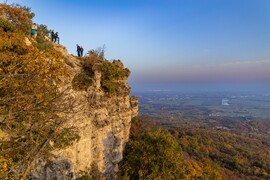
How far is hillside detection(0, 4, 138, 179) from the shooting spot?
6.44m

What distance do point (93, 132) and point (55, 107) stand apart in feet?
26.8

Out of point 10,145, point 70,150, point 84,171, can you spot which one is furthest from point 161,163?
point 10,145

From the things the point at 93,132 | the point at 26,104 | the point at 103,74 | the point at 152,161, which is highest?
the point at 103,74

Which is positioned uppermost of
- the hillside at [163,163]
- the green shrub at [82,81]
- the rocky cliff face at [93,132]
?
the green shrub at [82,81]

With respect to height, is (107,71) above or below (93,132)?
above

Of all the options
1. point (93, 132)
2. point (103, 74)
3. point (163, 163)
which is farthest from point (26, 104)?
point (163, 163)

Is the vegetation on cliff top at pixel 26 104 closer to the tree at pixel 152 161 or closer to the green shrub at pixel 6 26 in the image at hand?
the green shrub at pixel 6 26

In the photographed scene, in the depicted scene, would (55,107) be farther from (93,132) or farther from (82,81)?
(93,132)

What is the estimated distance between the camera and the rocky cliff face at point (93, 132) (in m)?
11.5

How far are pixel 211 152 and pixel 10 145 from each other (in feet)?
163

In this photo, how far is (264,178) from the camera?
127 ft

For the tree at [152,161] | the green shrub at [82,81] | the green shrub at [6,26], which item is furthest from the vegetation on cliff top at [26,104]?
the tree at [152,161]

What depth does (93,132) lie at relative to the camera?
15.0 meters

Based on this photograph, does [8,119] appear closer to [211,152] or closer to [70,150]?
[70,150]
